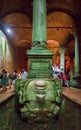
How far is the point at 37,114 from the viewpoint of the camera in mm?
7137

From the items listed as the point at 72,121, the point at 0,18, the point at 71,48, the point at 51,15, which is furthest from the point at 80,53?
the point at 72,121

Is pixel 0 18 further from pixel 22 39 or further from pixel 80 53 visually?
pixel 22 39

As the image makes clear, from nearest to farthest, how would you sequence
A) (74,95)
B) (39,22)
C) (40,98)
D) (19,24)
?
(40,98) → (39,22) → (74,95) → (19,24)

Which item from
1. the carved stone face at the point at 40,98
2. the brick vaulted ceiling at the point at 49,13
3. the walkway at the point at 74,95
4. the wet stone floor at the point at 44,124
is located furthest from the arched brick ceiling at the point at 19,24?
the carved stone face at the point at 40,98

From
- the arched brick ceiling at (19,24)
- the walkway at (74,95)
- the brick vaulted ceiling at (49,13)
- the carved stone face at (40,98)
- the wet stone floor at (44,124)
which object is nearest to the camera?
the wet stone floor at (44,124)

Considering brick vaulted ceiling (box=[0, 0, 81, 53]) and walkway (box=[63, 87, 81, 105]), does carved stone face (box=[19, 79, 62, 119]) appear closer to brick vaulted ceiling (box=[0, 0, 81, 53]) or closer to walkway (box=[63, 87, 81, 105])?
walkway (box=[63, 87, 81, 105])

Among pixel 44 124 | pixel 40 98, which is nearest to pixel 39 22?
pixel 40 98

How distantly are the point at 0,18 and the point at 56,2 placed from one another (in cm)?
458

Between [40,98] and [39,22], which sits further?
[39,22]

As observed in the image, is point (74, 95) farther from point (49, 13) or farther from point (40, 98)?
point (49, 13)

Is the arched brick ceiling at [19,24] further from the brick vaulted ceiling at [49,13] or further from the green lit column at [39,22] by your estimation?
the green lit column at [39,22]

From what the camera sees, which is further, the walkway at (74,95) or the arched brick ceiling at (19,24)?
the arched brick ceiling at (19,24)

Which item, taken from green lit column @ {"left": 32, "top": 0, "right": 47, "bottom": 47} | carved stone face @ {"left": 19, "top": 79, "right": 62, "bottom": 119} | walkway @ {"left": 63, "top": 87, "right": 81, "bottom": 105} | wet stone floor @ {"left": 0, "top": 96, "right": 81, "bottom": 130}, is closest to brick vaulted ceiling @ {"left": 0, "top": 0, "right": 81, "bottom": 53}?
walkway @ {"left": 63, "top": 87, "right": 81, "bottom": 105}

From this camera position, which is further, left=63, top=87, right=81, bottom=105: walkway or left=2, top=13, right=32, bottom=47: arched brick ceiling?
left=2, top=13, right=32, bottom=47: arched brick ceiling
